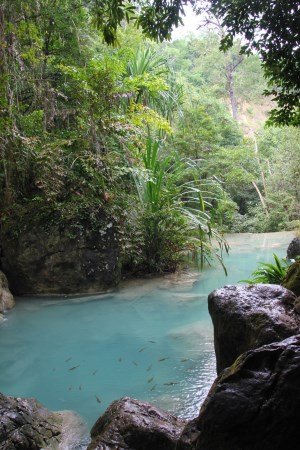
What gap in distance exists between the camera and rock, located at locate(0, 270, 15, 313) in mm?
5480

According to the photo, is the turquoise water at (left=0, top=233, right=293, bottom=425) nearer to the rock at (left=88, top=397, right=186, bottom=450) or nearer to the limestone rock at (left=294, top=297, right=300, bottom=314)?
the rock at (left=88, top=397, right=186, bottom=450)

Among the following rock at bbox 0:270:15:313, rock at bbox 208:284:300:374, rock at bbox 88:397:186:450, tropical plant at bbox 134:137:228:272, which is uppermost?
tropical plant at bbox 134:137:228:272

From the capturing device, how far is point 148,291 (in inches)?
245

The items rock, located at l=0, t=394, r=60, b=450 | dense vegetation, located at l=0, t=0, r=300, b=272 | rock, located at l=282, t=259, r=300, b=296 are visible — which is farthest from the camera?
dense vegetation, located at l=0, t=0, r=300, b=272

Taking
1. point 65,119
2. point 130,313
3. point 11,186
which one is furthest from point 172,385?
point 65,119

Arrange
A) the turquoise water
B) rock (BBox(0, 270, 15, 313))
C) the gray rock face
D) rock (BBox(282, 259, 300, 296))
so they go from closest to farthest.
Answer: the turquoise water, rock (BBox(282, 259, 300, 296)), rock (BBox(0, 270, 15, 313)), the gray rock face

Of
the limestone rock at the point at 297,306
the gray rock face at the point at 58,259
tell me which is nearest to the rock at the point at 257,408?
the limestone rock at the point at 297,306

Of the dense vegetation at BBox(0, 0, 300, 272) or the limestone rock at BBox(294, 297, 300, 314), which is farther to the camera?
the dense vegetation at BBox(0, 0, 300, 272)

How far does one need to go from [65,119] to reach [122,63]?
53.4 inches

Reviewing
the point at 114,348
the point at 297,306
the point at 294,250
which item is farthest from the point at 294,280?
the point at 294,250

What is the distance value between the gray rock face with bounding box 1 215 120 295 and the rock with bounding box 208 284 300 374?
3.44 m

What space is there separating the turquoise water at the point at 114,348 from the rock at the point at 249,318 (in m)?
0.54

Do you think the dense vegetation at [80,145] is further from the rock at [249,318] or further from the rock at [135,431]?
the rock at [135,431]

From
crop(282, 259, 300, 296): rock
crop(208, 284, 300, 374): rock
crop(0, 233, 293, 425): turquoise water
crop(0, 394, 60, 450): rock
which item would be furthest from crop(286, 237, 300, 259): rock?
crop(0, 394, 60, 450): rock
